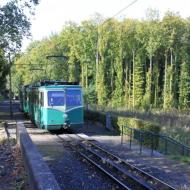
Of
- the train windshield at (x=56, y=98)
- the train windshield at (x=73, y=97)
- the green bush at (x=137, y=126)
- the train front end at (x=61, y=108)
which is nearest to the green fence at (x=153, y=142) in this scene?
the green bush at (x=137, y=126)

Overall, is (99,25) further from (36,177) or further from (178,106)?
(36,177)

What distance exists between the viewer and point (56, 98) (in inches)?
1135

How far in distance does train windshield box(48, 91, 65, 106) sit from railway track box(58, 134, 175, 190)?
6.13 m

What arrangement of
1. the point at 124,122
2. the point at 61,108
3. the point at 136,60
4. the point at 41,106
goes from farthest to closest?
the point at 136,60 < the point at 41,106 < the point at 124,122 < the point at 61,108

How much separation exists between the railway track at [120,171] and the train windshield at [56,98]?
6.13 meters

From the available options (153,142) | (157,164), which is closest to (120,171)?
(157,164)

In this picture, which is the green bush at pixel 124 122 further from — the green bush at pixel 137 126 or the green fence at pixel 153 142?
the green fence at pixel 153 142

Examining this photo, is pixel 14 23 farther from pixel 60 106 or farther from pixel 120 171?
pixel 120 171

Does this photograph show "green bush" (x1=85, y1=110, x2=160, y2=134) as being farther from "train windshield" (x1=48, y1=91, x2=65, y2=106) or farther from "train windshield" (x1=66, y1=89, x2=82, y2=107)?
"train windshield" (x1=48, y1=91, x2=65, y2=106)

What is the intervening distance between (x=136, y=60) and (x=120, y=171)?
7009cm

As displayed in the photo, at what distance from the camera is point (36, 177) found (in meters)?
9.19

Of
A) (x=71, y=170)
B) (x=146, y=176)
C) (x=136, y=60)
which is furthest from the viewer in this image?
(x=136, y=60)

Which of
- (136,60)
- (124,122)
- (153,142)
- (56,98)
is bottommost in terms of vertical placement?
(153,142)

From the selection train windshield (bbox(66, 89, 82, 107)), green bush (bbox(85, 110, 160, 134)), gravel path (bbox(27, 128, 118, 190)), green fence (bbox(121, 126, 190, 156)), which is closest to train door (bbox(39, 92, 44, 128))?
train windshield (bbox(66, 89, 82, 107))
